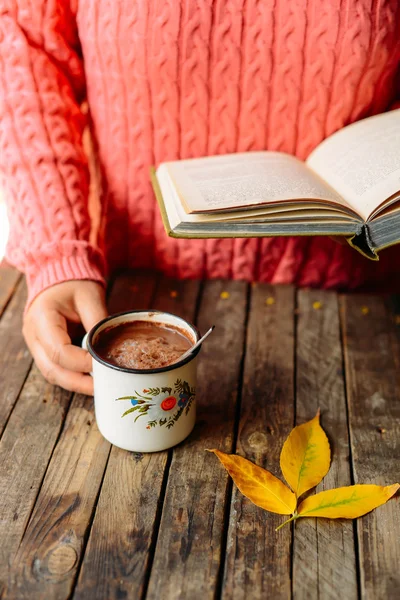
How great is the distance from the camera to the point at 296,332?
1.05 meters

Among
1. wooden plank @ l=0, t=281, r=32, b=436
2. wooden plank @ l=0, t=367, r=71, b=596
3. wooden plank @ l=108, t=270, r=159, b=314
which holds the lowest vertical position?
wooden plank @ l=108, t=270, r=159, b=314

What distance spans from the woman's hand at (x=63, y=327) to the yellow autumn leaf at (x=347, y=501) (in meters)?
0.33

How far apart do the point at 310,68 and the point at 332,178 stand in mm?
186

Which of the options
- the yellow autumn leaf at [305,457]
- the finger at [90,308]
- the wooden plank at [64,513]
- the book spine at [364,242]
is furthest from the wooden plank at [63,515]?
the book spine at [364,242]

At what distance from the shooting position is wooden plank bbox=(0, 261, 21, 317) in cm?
112

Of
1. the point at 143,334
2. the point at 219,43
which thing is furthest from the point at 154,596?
the point at 219,43

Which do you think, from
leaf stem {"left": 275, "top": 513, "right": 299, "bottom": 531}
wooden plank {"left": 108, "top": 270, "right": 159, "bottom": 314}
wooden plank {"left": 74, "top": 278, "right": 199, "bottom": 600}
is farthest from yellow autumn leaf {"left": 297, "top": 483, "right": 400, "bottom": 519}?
wooden plank {"left": 108, "top": 270, "right": 159, "bottom": 314}

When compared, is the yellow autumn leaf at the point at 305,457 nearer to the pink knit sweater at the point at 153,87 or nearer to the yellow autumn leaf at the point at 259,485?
the yellow autumn leaf at the point at 259,485

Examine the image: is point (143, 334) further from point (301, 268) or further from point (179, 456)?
point (301, 268)

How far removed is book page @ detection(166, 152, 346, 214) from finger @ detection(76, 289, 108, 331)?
7.9 inches

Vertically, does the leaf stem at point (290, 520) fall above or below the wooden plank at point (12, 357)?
above

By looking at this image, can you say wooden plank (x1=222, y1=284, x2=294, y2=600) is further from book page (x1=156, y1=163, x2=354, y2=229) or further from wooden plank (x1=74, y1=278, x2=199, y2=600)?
book page (x1=156, y1=163, x2=354, y2=229)

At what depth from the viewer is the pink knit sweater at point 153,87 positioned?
96cm

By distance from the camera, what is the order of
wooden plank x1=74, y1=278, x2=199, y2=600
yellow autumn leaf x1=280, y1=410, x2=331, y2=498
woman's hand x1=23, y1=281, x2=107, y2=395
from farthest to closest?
woman's hand x1=23, y1=281, x2=107, y2=395, yellow autumn leaf x1=280, y1=410, x2=331, y2=498, wooden plank x1=74, y1=278, x2=199, y2=600
